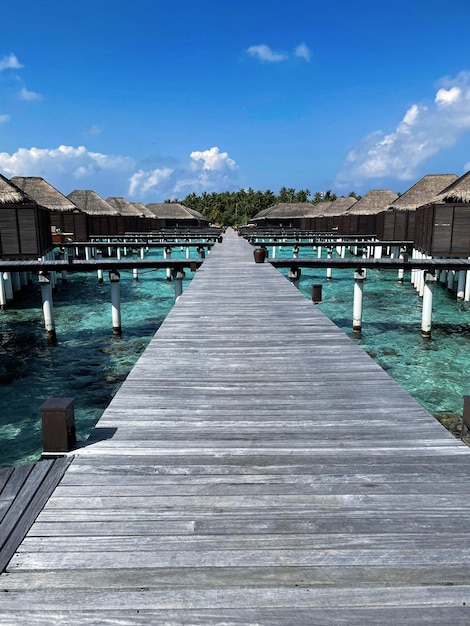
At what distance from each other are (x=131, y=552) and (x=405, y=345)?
13.8 m

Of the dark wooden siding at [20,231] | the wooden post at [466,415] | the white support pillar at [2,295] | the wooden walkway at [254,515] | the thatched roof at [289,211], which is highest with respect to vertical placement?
the thatched roof at [289,211]

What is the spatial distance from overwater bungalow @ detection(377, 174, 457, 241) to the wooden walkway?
31451 millimetres

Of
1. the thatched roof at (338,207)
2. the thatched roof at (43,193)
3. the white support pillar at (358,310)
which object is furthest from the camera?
the thatched roof at (338,207)

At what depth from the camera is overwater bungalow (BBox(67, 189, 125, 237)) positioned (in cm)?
4531

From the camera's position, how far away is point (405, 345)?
14.6m

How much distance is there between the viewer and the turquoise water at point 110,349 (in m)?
9.91

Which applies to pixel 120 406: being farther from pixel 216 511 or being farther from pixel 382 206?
pixel 382 206

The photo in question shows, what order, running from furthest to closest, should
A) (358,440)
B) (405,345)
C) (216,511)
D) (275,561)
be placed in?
(405,345)
(358,440)
(216,511)
(275,561)

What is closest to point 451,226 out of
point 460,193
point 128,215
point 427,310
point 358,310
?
point 460,193

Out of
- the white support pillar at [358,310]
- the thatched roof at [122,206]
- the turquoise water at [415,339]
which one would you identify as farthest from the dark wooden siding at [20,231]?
the thatched roof at [122,206]

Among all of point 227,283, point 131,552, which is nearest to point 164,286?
point 227,283

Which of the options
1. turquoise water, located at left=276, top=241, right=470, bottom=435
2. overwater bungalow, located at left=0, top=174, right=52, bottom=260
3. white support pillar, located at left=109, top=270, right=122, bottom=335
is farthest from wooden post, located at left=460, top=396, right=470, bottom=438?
overwater bungalow, located at left=0, top=174, right=52, bottom=260

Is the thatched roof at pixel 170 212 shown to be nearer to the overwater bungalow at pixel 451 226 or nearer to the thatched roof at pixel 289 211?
the thatched roof at pixel 289 211

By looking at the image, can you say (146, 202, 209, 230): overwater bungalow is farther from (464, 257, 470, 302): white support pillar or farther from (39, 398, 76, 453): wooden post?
(39, 398, 76, 453): wooden post
